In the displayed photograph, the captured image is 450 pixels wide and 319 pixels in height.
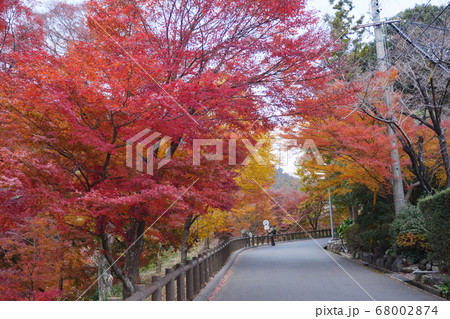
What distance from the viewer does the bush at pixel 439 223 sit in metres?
7.19

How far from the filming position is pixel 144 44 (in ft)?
22.7

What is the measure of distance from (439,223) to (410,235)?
312cm

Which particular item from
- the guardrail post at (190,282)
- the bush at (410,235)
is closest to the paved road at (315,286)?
the guardrail post at (190,282)

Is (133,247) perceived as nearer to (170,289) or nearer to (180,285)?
(180,285)

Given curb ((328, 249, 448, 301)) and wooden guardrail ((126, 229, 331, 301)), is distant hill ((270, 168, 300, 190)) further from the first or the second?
wooden guardrail ((126, 229, 331, 301))

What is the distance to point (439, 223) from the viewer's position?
7.44m

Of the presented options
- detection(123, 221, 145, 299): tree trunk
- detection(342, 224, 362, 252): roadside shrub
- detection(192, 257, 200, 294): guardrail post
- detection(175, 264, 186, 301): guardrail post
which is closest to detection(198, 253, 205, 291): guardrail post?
detection(192, 257, 200, 294): guardrail post

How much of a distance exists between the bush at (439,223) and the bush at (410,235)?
82.1 inches

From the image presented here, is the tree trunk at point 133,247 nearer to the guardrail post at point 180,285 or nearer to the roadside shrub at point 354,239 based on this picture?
the guardrail post at point 180,285

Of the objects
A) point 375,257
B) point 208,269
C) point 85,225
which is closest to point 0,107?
point 85,225

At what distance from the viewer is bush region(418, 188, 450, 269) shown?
7.19 m

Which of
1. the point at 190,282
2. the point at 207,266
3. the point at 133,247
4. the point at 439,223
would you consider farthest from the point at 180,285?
the point at 439,223

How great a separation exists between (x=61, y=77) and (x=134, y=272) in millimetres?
5355

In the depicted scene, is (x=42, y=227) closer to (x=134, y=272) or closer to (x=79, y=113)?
(x=134, y=272)
